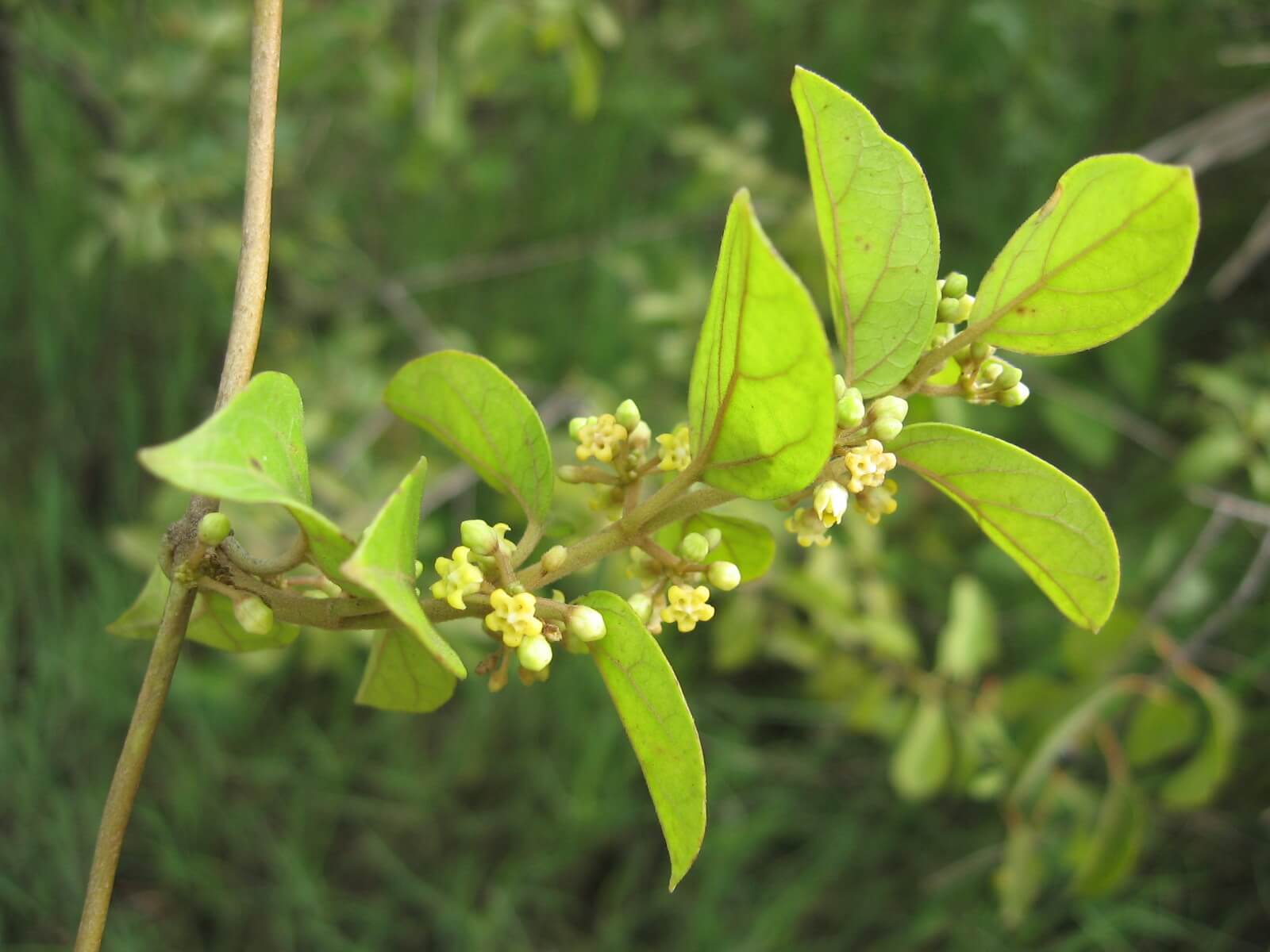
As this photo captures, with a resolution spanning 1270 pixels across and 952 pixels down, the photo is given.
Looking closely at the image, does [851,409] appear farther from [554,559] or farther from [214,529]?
[214,529]

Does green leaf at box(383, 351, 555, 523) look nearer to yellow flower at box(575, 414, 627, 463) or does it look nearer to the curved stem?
yellow flower at box(575, 414, 627, 463)

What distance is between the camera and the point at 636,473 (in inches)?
21.2

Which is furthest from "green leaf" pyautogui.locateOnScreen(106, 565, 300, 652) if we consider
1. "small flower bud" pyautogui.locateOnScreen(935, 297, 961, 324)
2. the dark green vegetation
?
the dark green vegetation

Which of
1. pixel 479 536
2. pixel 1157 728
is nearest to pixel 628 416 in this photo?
pixel 479 536

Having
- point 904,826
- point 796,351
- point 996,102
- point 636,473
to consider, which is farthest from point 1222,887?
point 796,351

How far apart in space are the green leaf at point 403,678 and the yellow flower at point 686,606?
0.13 meters

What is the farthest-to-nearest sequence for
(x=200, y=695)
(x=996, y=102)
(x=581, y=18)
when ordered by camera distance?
1. (x=996, y=102)
2. (x=200, y=695)
3. (x=581, y=18)

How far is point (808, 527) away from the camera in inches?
20.7

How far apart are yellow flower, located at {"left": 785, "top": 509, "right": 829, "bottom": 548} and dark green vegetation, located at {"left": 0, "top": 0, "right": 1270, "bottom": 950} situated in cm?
87

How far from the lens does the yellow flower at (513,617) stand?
0.45m

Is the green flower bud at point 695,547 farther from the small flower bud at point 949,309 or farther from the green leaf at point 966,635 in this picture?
the green leaf at point 966,635

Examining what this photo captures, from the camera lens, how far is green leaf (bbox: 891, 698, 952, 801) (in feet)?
4.66

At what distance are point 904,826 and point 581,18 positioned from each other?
1.52 m

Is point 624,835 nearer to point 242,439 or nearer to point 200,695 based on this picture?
point 200,695
